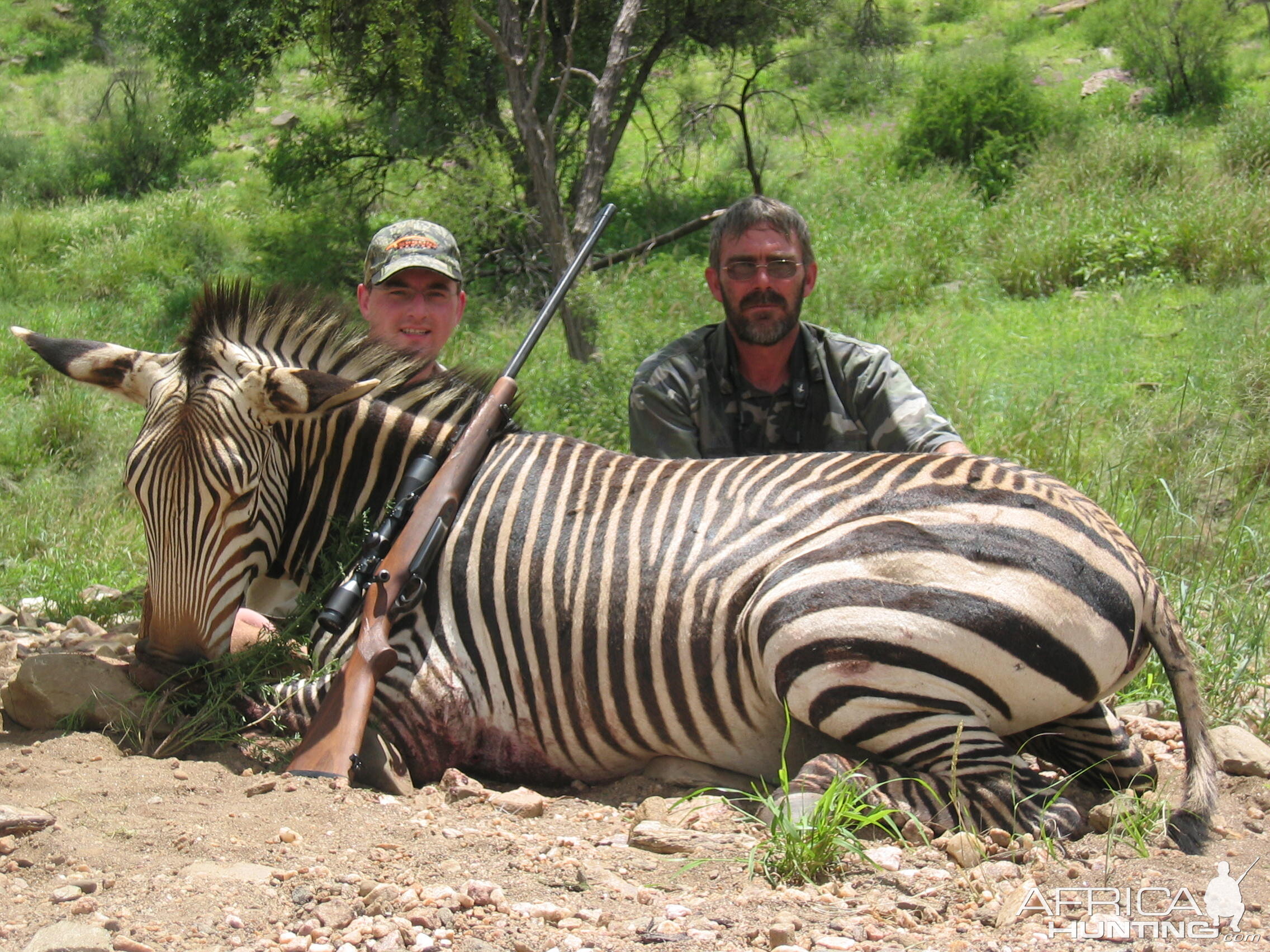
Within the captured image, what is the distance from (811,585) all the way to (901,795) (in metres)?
0.59

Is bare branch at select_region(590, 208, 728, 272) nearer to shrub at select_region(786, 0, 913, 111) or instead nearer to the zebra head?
shrub at select_region(786, 0, 913, 111)

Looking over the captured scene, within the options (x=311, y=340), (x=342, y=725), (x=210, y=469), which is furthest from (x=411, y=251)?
(x=342, y=725)

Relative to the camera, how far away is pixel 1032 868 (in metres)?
2.61

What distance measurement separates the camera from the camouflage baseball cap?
15.9ft

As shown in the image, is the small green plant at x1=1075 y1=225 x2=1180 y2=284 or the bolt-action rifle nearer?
the bolt-action rifle

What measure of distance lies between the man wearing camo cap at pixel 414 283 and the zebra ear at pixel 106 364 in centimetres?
134

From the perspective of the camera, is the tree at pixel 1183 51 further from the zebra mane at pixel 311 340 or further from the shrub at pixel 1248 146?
the zebra mane at pixel 311 340

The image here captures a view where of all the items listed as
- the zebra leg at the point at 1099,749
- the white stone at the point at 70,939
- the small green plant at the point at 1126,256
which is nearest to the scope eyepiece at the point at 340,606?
the white stone at the point at 70,939

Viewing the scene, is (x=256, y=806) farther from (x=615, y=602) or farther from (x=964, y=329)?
(x=964, y=329)

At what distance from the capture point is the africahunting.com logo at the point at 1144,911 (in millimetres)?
2254

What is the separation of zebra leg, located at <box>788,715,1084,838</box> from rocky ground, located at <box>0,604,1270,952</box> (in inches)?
3.3

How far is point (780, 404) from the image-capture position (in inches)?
193

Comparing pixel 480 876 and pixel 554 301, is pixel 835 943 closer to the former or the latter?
pixel 480 876

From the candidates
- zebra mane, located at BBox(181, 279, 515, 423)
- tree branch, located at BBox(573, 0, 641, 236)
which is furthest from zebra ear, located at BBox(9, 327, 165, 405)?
tree branch, located at BBox(573, 0, 641, 236)
